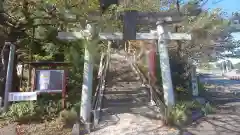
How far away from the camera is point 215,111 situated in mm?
9281

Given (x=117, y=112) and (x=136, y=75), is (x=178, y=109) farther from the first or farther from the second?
(x=136, y=75)

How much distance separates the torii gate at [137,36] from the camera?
815cm

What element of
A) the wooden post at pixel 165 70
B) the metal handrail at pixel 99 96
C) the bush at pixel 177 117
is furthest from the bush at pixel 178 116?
the metal handrail at pixel 99 96

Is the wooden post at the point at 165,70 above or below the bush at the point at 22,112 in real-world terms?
above

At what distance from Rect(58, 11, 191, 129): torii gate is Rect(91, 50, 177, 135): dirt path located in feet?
2.60

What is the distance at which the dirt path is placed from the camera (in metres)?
7.05

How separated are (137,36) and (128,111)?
3026mm

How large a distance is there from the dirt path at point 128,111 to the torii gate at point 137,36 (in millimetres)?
793

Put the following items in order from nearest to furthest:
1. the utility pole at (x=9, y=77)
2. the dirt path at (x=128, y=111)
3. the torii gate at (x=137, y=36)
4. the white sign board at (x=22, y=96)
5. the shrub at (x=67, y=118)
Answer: the dirt path at (x=128, y=111) → the shrub at (x=67, y=118) → the white sign board at (x=22, y=96) → the utility pole at (x=9, y=77) → the torii gate at (x=137, y=36)

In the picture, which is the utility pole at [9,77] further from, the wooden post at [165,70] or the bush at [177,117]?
the wooden post at [165,70]

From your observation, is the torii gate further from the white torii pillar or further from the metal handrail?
the metal handrail

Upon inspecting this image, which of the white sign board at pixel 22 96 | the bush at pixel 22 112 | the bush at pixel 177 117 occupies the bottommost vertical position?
the bush at pixel 177 117

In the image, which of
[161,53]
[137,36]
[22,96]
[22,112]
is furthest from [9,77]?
[161,53]

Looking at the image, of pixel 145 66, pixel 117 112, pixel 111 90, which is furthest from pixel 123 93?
pixel 145 66
